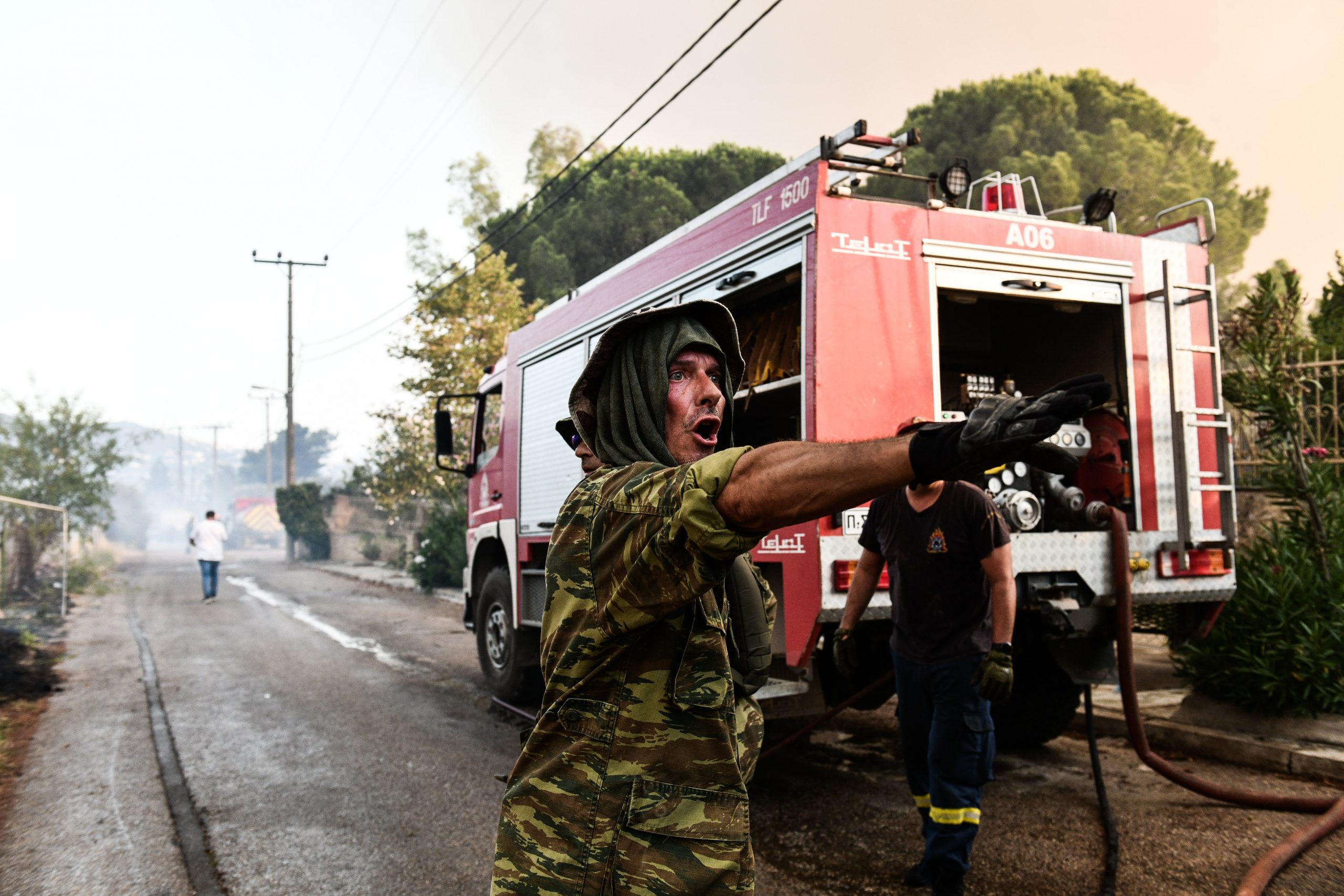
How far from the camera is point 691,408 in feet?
5.73

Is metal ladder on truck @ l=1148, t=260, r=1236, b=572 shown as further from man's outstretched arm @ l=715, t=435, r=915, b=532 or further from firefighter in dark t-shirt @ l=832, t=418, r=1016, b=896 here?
man's outstretched arm @ l=715, t=435, r=915, b=532

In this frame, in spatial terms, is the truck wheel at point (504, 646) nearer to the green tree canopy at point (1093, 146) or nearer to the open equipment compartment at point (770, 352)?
the open equipment compartment at point (770, 352)

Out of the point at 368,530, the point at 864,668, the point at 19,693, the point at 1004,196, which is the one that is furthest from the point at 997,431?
the point at 368,530

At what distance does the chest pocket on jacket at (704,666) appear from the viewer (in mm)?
1567

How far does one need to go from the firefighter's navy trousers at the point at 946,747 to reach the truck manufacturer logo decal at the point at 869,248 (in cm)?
181

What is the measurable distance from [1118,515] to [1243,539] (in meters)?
4.16

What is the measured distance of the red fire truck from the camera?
4.27m

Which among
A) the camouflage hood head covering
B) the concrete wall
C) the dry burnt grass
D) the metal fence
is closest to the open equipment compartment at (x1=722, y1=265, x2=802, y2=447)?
the camouflage hood head covering

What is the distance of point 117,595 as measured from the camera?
56.4 feet

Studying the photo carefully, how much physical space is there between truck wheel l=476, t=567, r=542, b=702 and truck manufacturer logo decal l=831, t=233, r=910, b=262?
3.96 meters

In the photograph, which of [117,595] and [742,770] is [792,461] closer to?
[742,770]

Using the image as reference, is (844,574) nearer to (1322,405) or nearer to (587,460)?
(587,460)

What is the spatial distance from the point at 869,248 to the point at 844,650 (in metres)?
1.85

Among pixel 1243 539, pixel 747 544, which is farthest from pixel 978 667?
pixel 1243 539
